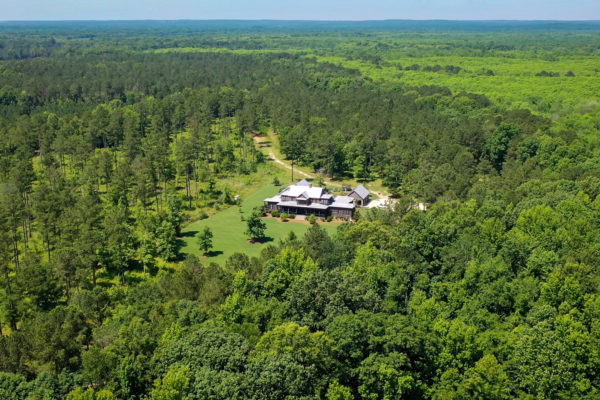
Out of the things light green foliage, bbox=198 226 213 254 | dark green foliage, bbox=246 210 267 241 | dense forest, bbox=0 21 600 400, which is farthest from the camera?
dark green foliage, bbox=246 210 267 241

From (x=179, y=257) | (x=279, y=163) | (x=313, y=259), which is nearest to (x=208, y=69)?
(x=279, y=163)

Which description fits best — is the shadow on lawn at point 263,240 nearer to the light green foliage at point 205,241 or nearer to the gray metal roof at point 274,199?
the light green foliage at point 205,241

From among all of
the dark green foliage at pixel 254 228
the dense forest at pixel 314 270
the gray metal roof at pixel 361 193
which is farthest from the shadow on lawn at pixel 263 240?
the gray metal roof at pixel 361 193

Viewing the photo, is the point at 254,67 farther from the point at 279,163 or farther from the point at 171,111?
the point at 279,163

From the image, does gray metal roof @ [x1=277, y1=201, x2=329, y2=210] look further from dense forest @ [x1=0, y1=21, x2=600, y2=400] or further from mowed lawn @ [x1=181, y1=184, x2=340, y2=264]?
mowed lawn @ [x1=181, y1=184, x2=340, y2=264]

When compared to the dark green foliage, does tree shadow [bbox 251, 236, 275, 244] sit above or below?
below

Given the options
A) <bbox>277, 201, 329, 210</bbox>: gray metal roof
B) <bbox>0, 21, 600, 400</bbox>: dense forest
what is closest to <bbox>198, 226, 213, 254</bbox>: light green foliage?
<bbox>0, 21, 600, 400</bbox>: dense forest
